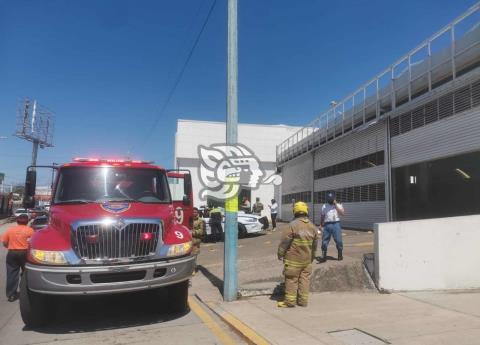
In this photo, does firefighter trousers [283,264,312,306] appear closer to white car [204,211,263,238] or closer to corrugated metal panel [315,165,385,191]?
white car [204,211,263,238]

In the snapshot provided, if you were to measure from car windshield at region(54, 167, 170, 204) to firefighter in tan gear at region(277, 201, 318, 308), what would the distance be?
2.19 metres

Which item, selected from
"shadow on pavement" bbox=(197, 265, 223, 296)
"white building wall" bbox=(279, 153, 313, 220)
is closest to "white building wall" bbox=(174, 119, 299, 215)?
"white building wall" bbox=(279, 153, 313, 220)

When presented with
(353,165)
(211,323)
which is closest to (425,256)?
(211,323)

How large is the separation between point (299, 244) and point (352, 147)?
15.3 meters

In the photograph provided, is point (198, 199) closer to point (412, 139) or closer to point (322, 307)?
point (412, 139)

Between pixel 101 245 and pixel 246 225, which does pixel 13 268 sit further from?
pixel 246 225

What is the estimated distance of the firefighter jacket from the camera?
7398 mm

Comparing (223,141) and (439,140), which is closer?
(439,140)

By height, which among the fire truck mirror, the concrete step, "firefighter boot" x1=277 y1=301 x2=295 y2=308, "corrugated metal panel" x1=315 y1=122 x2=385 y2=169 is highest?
"corrugated metal panel" x1=315 y1=122 x2=385 y2=169

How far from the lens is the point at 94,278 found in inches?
238

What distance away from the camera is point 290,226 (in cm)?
755

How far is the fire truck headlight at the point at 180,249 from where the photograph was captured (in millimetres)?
6590

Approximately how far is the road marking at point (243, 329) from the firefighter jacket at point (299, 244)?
1.36 metres

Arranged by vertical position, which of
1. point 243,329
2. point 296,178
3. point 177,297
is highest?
point 296,178
